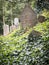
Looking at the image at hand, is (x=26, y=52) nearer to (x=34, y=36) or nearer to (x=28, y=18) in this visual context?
(x=34, y=36)

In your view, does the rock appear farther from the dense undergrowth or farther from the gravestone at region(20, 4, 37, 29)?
the gravestone at region(20, 4, 37, 29)

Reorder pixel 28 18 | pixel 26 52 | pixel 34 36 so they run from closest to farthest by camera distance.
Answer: pixel 26 52, pixel 34 36, pixel 28 18

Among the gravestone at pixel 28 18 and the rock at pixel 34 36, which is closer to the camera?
the rock at pixel 34 36

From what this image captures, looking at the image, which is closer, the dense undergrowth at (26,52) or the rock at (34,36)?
the dense undergrowth at (26,52)

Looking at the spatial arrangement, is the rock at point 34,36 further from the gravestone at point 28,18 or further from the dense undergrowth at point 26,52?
the gravestone at point 28,18

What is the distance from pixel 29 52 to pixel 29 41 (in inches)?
40.1

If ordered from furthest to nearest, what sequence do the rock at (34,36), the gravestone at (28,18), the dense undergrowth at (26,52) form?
the gravestone at (28,18) → the rock at (34,36) → the dense undergrowth at (26,52)

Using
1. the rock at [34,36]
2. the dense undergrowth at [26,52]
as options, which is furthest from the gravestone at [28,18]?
the rock at [34,36]

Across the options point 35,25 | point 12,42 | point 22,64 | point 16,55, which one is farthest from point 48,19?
point 22,64

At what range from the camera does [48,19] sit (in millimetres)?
12586

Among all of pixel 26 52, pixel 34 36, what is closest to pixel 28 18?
pixel 34 36

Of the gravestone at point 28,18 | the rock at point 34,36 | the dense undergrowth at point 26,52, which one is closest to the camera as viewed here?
the dense undergrowth at point 26,52

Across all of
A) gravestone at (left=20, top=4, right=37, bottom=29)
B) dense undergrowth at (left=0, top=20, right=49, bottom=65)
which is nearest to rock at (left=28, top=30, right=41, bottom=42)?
dense undergrowth at (left=0, top=20, right=49, bottom=65)

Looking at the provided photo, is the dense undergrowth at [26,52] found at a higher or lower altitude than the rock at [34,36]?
lower
